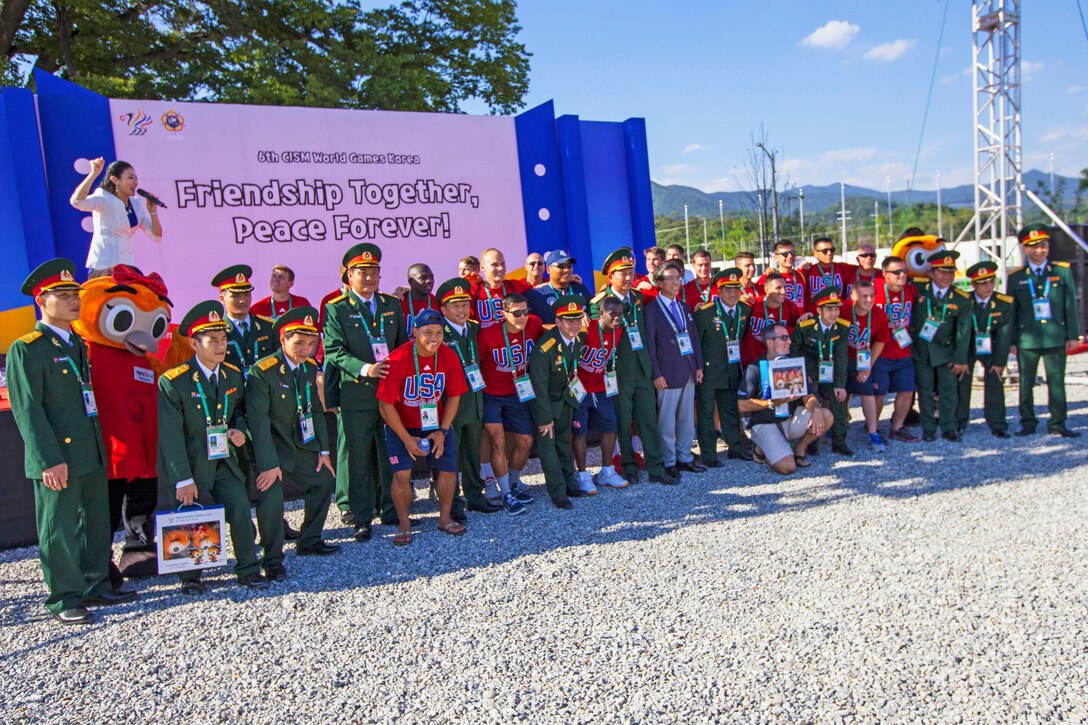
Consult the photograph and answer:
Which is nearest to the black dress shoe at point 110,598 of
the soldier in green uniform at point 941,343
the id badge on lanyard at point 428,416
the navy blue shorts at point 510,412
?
the id badge on lanyard at point 428,416

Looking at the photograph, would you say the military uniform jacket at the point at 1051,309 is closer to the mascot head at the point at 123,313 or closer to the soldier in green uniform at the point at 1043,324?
the soldier in green uniform at the point at 1043,324

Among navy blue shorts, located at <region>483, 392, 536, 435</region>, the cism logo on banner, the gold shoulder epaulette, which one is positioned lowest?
navy blue shorts, located at <region>483, 392, 536, 435</region>

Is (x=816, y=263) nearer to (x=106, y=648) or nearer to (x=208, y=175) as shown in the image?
(x=208, y=175)

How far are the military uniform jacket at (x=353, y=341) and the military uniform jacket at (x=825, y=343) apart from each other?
389 cm

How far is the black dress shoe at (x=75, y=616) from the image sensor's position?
407cm

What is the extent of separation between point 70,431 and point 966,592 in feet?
16.1

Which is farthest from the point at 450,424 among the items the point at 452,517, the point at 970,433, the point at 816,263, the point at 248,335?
the point at 970,433

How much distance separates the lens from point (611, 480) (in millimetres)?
6359

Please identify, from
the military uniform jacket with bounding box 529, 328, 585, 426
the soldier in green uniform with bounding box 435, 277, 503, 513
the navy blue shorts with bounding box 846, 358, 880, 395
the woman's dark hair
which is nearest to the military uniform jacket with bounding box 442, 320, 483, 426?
the soldier in green uniform with bounding box 435, 277, 503, 513

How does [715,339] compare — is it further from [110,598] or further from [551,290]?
[110,598]

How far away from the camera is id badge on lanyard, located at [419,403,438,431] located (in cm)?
525

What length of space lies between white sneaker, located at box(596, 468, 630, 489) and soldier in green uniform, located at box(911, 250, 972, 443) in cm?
335

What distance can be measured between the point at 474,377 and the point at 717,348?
2.50 meters

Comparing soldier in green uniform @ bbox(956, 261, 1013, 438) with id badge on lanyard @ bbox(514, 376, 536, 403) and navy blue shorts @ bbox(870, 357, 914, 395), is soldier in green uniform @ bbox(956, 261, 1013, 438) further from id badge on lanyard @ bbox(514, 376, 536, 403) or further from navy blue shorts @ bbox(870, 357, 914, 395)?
id badge on lanyard @ bbox(514, 376, 536, 403)
